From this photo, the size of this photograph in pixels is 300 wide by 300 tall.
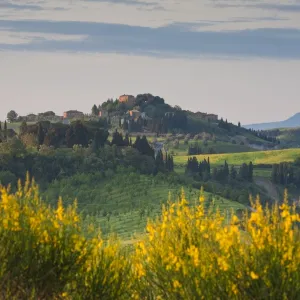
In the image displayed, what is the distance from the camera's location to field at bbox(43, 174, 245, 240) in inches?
4811

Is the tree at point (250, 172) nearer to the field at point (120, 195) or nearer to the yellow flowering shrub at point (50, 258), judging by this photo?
the field at point (120, 195)

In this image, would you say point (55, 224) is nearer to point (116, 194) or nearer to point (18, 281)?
point (18, 281)

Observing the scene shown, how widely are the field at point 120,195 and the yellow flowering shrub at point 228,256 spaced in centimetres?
9906

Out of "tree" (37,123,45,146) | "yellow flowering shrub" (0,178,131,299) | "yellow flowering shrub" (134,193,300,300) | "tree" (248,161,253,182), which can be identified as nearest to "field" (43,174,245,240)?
"tree" (37,123,45,146)

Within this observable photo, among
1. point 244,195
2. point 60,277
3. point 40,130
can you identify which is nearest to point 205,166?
point 244,195

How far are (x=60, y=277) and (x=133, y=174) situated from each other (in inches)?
4530

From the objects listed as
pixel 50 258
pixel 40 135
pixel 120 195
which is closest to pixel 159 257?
pixel 50 258

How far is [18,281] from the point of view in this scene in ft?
63.0

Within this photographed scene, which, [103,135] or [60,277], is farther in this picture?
[103,135]

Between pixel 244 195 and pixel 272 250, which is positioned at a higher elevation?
pixel 272 250

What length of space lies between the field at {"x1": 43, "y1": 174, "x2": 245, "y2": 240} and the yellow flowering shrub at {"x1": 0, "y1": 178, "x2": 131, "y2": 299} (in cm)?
9804

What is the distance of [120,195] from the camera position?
130 m

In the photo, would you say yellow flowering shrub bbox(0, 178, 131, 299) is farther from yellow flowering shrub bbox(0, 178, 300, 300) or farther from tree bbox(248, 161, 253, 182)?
tree bbox(248, 161, 253, 182)

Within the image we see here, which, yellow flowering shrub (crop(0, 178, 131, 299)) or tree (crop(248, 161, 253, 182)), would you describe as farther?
tree (crop(248, 161, 253, 182))
